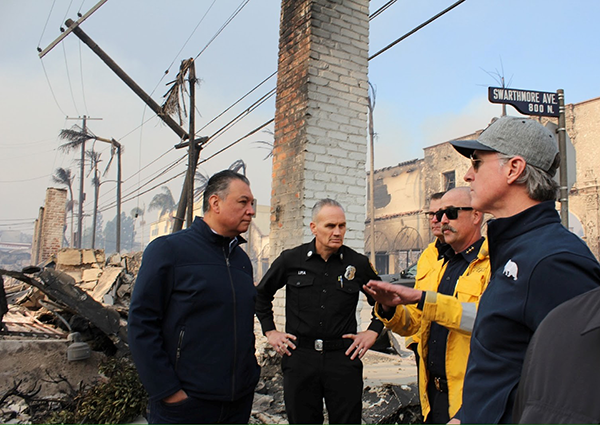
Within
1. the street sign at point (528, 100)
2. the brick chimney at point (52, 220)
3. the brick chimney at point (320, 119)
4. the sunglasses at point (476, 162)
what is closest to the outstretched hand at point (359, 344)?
the sunglasses at point (476, 162)

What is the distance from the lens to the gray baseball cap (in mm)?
1402

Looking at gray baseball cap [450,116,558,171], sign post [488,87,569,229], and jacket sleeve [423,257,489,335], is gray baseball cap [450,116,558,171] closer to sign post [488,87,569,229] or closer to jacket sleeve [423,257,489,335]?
jacket sleeve [423,257,489,335]

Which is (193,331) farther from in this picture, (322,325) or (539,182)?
(539,182)

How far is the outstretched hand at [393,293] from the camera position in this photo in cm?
181

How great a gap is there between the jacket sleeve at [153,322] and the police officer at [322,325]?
39.4 inches

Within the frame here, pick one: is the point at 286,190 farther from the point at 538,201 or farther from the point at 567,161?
the point at 538,201

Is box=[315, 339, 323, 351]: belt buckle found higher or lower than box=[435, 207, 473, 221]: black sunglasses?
lower

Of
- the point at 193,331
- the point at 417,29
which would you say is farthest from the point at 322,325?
the point at 417,29

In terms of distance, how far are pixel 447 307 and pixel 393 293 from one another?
0.81 ft

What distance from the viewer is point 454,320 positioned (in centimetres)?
186

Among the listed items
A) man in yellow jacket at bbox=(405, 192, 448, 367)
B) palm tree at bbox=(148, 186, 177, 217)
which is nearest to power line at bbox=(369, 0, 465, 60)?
man in yellow jacket at bbox=(405, 192, 448, 367)

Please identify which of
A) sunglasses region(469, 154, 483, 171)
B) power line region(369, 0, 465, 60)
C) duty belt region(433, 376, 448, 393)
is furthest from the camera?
power line region(369, 0, 465, 60)

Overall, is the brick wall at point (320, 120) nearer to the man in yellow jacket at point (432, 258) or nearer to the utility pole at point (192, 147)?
the man in yellow jacket at point (432, 258)

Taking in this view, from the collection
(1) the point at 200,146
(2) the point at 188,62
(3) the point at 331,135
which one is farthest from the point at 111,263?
(3) the point at 331,135
